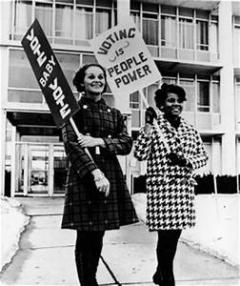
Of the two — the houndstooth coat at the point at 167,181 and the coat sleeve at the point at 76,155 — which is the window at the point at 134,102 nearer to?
the houndstooth coat at the point at 167,181

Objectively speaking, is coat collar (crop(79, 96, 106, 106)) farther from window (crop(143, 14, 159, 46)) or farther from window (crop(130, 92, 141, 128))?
window (crop(143, 14, 159, 46))

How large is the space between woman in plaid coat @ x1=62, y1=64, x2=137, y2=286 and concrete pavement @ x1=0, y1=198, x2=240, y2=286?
777mm

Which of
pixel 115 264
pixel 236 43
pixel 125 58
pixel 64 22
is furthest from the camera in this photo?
pixel 236 43

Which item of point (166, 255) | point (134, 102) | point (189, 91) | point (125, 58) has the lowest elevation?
point (166, 255)

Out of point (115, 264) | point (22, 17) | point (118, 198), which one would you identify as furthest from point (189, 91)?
point (118, 198)

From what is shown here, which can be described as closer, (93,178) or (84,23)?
(93,178)

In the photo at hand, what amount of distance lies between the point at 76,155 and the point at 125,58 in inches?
38.7

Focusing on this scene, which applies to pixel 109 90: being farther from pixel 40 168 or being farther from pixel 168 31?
pixel 168 31

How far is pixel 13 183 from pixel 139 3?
23.6ft

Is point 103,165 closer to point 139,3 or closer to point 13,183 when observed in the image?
point 13,183

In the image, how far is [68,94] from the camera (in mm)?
2287

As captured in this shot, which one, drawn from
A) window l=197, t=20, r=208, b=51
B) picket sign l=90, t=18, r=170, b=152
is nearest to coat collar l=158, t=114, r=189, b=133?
picket sign l=90, t=18, r=170, b=152

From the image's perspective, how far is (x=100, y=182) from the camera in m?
2.10

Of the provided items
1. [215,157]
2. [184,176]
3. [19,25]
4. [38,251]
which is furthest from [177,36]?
[184,176]
